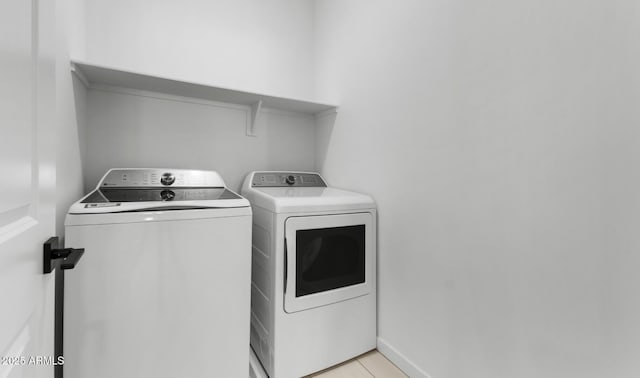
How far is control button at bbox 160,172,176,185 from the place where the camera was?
63.9 inches

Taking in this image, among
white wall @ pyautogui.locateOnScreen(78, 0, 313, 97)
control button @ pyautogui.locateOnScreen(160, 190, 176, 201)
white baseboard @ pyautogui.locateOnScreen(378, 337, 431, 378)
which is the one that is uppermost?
white wall @ pyautogui.locateOnScreen(78, 0, 313, 97)

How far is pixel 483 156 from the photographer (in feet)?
3.80

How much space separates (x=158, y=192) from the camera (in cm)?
154

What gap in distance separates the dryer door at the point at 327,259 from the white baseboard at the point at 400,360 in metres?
0.32

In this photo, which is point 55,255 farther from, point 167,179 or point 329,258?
point 329,258

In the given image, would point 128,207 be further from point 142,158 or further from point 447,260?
point 447,260

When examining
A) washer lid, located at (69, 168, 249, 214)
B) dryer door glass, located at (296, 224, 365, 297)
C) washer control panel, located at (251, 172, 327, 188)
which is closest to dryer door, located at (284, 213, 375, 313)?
dryer door glass, located at (296, 224, 365, 297)

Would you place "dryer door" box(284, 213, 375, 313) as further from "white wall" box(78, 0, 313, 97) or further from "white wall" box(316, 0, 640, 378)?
"white wall" box(78, 0, 313, 97)

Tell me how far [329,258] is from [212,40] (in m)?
1.77

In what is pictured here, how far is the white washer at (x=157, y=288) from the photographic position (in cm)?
108

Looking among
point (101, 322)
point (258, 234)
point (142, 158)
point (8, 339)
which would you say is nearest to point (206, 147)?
point (142, 158)

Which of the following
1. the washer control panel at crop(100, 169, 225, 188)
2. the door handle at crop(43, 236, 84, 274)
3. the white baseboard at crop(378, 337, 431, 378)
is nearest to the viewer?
the door handle at crop(43, 236, 84, 274)

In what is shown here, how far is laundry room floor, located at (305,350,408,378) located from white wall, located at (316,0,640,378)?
0.07m

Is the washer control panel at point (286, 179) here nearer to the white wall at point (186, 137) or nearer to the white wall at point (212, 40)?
the white wall at point (186, 137)
